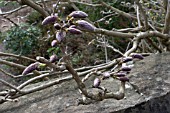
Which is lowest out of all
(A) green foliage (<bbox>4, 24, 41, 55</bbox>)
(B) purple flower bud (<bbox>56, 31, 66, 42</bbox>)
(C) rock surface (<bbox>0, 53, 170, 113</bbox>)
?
(A) green foliage (<bbox>4, 24, 41, 55</bbox>)

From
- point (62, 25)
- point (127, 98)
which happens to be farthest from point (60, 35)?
point (127, 98)

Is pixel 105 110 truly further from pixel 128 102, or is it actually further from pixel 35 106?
pixel 35 106

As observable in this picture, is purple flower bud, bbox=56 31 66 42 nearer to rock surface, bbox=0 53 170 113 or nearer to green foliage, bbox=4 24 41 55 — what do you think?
rock surface, bbox=0 53 170 113

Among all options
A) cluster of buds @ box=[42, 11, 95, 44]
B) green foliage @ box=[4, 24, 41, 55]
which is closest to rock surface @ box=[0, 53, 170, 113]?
cluster of buds @ box=[42, 11, 95, 44]

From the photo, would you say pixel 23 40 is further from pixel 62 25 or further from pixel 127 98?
pixel 62 25

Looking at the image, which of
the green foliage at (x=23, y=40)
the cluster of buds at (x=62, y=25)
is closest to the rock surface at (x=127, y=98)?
the cluster of buds at (x=62, y=25)

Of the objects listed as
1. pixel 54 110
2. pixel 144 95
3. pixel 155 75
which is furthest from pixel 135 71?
pixel 54 110
